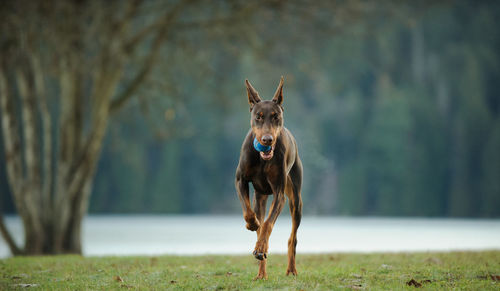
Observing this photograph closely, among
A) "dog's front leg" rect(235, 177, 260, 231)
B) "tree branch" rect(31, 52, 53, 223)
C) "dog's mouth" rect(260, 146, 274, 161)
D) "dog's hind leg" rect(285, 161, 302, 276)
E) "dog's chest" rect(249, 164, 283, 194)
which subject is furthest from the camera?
"tree branch" rect(31, 52, 53, 223)

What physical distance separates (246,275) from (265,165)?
6.02 feet

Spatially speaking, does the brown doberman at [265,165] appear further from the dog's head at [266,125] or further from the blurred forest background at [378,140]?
the blurred forest background at [378,140]

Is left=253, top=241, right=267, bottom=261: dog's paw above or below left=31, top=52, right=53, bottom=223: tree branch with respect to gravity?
below

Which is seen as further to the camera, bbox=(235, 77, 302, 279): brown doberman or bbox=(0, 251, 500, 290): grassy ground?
bbox=(0, 251, 500, 290): grassy ground

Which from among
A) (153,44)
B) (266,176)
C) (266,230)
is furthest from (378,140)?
(266,230)

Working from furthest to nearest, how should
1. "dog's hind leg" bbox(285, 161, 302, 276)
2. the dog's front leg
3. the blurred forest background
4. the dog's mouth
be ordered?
1. the blurred forest background
2. "dog's hind leg" bbox(285, 161, 302, 276)
3. the dog's front leg
4. the dog's mouth

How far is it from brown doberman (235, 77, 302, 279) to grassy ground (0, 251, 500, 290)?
0.61 metres

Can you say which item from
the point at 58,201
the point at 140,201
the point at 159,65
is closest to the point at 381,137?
the point at 140,201

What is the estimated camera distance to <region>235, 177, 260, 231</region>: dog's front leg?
6914mm

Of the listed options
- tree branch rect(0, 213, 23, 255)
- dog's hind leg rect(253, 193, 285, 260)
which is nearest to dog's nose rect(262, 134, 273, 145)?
dog's hind leg rect(253, 193, 285, 260)

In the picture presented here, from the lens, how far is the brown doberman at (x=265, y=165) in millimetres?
6809

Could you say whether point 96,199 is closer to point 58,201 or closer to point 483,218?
point 483,218

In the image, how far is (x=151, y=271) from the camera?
28.6 ft

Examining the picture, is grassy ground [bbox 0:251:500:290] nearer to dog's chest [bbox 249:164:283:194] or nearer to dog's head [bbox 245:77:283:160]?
dog's chest [bbox 249:164:283:194]
